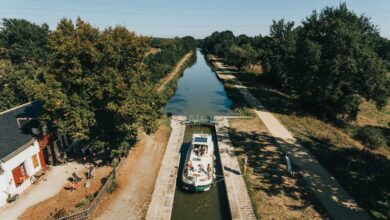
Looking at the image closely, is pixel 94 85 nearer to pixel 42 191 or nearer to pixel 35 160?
pixel 35 160

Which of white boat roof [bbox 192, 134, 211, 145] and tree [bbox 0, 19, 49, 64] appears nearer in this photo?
white boat roof [bbox 192, 134, 211, 145]

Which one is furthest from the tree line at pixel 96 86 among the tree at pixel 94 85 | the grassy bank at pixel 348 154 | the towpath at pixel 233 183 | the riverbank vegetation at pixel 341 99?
the riverbank vegetation at pixel 341 99

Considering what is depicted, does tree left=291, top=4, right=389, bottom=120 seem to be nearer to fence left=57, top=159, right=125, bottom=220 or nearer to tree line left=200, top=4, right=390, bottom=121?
tree line left=200, top=4, right=390, bottom=121

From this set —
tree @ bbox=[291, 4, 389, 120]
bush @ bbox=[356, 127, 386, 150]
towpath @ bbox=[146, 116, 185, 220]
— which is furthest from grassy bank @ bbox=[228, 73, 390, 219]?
towpath @ bbox=[146, 116, 185, 220]

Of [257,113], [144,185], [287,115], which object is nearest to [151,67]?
[257,113]

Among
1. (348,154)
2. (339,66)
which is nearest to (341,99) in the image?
(339,66)

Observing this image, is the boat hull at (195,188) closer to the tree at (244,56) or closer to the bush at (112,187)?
the bush at (112,187)
